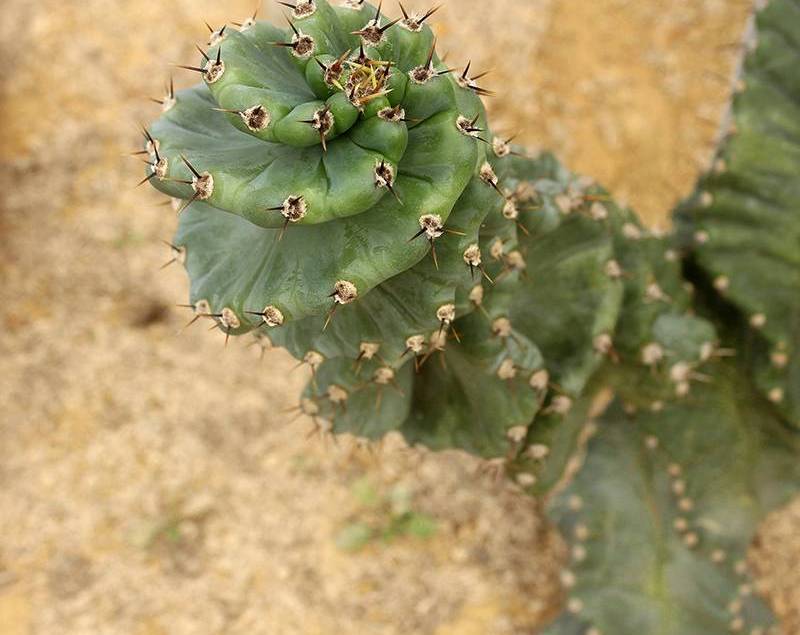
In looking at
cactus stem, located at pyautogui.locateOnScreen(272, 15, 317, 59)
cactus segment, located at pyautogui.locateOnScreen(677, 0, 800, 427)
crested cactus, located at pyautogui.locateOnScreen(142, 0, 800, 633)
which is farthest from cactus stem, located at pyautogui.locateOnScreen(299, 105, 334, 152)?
cactus segment, located at pyautogui.locateOnScreen(677, 0, 800, 427)

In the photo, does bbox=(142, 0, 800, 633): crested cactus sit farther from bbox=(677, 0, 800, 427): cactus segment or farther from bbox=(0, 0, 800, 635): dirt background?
bbox=(0, 0, 800, 635): dirt background

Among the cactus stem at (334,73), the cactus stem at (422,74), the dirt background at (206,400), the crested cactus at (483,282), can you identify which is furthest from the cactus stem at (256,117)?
the dirt background at (206,400)

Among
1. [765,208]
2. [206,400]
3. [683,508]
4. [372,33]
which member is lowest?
[206,400]

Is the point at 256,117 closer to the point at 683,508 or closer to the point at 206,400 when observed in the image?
the point at 683,508

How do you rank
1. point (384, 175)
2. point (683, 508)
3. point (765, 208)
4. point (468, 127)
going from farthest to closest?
point (683, 508) → point (765, 208) → point (468, 127) → point (384, 175)

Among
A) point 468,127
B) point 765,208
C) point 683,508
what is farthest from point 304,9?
point 683,508

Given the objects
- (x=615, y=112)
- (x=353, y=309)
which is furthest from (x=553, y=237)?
(x=615, y=112)
